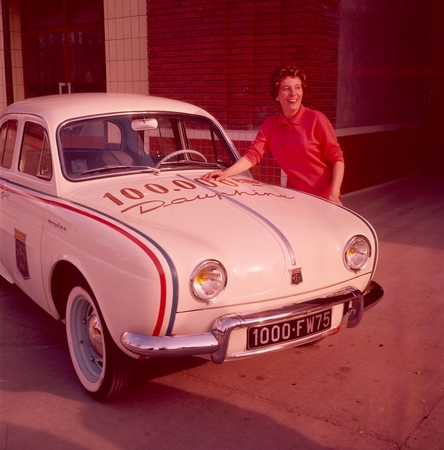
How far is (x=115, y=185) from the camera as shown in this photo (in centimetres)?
413

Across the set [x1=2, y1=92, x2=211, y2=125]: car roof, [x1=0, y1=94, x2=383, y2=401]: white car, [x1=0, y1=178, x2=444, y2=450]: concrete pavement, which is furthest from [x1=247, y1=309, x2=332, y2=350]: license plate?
[x1=2, y1=92, x2=211, y2=125]: car roof

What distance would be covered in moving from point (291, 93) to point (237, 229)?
5.29 ft

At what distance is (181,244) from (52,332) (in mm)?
1958

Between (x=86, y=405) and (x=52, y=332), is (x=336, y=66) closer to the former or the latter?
(x=52, y=332)

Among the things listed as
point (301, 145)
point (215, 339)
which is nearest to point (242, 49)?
point (301, 145)

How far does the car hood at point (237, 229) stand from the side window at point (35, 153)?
15.4 inches

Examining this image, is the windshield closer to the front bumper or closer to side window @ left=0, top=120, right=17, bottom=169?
side window @ left=0, top=120, right=17, bottom=169

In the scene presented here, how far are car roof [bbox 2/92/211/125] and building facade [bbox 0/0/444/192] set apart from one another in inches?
171

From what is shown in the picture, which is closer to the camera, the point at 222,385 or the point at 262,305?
the point at 262,305

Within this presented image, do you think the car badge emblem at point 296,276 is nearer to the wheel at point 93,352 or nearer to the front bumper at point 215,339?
the front bumper at point 215,339

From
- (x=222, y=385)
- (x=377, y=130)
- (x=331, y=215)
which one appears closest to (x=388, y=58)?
(x=377, y=130)

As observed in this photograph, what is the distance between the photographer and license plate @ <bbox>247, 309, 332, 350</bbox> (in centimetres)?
328

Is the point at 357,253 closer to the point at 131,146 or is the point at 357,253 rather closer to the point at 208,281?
A: the point at 208,281

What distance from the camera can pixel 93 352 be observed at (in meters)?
3.80
